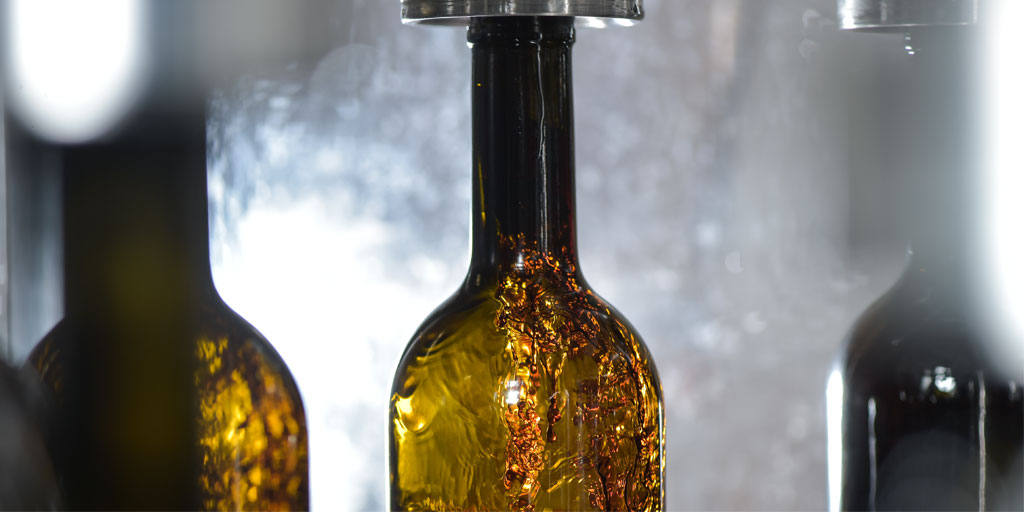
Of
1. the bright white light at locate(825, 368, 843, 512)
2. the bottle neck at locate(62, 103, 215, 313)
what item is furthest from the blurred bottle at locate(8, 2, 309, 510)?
the bright white light at locate(825, 368, 843, 512)

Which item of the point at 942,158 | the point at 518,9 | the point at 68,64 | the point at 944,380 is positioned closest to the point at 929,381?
the point at 944,380

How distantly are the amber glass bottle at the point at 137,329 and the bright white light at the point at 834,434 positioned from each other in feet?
0.84

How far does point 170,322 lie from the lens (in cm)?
31

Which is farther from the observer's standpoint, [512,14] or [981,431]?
[981,431]

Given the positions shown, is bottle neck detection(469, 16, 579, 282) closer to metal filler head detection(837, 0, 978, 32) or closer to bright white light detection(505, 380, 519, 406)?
bright white light detection(505, 380, 519, 406)

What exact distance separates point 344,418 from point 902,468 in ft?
0.76

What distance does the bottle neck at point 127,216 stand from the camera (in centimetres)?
29

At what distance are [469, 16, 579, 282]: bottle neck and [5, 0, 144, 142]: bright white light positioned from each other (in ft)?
0.35

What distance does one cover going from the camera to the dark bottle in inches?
16.9

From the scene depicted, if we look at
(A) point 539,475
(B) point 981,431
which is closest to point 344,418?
(A) point 539,475

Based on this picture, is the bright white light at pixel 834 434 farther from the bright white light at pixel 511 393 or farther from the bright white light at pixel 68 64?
the bright white light at pixel 68 64

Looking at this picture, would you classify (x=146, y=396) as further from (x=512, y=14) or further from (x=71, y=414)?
(x=512, y=14)

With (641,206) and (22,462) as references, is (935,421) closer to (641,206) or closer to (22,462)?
(641,206)

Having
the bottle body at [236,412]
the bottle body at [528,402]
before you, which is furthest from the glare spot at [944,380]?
the bottle body at [236,412]
